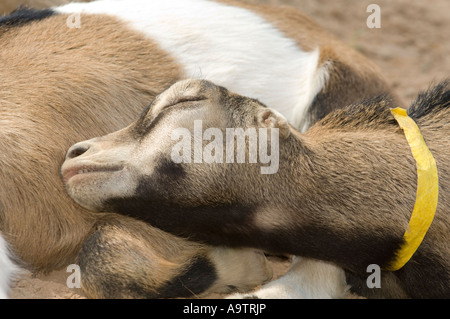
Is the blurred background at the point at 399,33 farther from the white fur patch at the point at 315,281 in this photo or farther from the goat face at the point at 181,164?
the goat face at the point at 181,164

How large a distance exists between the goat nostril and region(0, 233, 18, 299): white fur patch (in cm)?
59

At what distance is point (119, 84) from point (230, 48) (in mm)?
971

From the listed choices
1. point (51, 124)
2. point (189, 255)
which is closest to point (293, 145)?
point (189, 255)

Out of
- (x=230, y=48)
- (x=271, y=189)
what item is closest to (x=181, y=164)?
(x=271, y=189)

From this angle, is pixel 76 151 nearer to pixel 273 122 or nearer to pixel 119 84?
pixel 119 84

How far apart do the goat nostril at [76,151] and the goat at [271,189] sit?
0.21ft

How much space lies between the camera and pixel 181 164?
12.7ft

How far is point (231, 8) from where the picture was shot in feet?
18.7

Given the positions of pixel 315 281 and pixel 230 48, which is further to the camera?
pixel 230 48

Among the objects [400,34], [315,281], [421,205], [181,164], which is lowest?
[315,281]

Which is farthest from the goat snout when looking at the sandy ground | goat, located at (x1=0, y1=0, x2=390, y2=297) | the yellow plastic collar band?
the sandy ground

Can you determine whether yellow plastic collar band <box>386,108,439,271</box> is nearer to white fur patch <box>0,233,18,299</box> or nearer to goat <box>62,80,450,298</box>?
goat <box>62,80,450,298</box>

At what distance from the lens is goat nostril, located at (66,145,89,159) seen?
4000 mm
